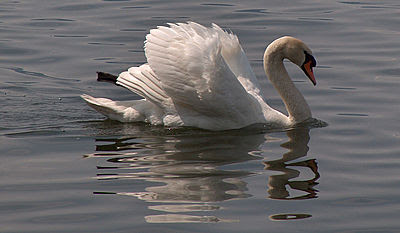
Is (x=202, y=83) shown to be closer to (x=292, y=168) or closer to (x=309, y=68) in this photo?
(x=292, y=168)

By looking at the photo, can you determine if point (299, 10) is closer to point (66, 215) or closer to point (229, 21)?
point (229, 21)

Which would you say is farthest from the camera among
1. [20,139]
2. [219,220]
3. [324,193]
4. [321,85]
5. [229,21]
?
[229,21]

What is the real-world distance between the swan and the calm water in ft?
0.62

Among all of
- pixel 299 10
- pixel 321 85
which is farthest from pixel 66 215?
pixel 299 10

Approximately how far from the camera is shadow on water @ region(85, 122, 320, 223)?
7.71m

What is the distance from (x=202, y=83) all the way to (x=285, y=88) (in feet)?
4.67

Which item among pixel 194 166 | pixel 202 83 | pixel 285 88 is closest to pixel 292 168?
pixel 194 166

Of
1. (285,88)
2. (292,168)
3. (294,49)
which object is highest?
(294,49)

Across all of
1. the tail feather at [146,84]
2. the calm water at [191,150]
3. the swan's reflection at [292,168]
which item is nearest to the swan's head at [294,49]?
the calm water at [191,150]

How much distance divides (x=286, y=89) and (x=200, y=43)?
1499 mm

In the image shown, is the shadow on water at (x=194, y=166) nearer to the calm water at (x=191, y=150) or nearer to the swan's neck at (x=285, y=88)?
the calm water at (x=191, y=150)

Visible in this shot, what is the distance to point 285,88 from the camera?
35.6 ft

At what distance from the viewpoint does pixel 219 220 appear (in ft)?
23.9

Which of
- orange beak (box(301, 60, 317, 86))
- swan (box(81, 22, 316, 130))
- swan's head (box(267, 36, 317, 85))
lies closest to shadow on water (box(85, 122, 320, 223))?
swan (box(81, 22, 316, 130))
